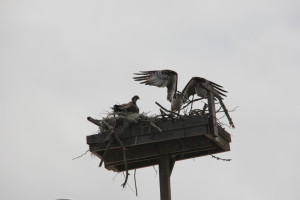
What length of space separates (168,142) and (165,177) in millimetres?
544

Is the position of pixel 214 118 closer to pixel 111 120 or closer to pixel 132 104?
pixel 111 120

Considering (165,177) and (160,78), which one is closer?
(165,177)

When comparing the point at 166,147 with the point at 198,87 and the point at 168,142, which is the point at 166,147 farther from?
the point at 198,87

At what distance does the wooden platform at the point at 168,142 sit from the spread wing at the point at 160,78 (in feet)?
6.50

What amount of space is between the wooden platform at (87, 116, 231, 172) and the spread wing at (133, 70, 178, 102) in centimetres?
198


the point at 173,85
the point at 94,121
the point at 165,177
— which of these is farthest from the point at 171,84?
the point at 165,177

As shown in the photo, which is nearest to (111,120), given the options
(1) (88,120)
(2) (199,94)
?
(1) (88,120)

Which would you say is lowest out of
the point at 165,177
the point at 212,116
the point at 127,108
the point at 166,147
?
the point at 165,177

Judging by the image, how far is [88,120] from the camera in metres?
8.91

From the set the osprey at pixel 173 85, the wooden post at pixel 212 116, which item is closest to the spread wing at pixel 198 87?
the osprey at pixel 173 85

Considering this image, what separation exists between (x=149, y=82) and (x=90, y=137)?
2.21 metres

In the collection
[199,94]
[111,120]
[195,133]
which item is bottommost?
[195,133]

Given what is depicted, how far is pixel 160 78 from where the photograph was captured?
10289 mm

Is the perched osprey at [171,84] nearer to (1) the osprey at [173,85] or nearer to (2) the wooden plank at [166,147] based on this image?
(1) the osprey at [173,85]
